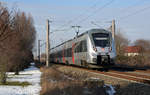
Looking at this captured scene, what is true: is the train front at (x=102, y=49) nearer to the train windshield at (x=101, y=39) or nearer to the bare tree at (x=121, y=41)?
the train windshield at (x=101, y=39)

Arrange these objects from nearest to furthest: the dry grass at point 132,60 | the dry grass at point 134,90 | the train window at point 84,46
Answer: the dry grass at point 134,90
the train window at point 84,46
the dry grass at point 132,60

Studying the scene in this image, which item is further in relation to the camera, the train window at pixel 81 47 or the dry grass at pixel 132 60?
the dry grass at pixel 132 60

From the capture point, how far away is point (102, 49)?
69.4ft

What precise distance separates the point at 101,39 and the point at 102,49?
1065mm

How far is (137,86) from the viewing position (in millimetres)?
11719

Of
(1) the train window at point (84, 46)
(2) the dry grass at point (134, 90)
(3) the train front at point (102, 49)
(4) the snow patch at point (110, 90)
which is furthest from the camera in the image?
(1) the train window at point (84, 46)

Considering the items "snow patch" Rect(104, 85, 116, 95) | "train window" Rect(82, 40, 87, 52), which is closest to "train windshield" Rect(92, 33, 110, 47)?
"train window" Rect(82, 40, 87, 52)

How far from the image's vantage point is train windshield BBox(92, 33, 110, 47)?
2147cm


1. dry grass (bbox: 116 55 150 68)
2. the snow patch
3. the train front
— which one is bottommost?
the snow patch

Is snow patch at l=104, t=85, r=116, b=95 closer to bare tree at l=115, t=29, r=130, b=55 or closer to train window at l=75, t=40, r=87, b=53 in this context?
train window at l=75, t=40, r=87, b=53

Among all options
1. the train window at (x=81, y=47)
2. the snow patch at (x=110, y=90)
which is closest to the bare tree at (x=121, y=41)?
the train window at (x=81, y=47)

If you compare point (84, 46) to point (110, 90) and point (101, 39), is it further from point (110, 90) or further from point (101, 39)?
point (110, 90)

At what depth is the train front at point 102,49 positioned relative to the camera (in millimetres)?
20891

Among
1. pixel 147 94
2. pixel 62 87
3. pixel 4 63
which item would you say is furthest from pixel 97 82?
Answer: pixel 4 63
